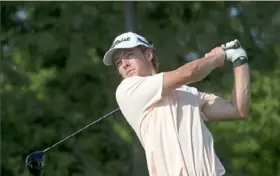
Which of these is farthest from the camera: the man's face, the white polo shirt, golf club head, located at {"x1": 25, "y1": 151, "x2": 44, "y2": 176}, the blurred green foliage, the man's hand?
the blurred green foliage

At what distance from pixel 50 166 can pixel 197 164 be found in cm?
958

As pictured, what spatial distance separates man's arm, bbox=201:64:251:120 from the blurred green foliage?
8.70 m

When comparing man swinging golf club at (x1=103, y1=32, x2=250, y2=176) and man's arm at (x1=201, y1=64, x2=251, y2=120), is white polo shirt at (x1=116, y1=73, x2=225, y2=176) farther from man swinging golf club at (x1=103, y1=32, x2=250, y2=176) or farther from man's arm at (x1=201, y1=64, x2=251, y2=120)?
man's arm at (x1=201, y1=64, x2=251, y2=120)

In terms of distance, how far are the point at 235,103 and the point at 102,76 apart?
9773 mm

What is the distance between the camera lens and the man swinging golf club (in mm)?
4387

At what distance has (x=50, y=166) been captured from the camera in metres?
13.8

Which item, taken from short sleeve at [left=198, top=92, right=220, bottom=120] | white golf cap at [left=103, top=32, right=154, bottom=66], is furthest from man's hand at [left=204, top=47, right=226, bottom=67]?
white golf cap at [left=103, top=32, right=154, bottom=66]

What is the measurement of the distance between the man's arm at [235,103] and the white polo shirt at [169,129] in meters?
0.11

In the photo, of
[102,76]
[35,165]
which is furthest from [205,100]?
[102,76]

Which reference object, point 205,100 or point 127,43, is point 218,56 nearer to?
point 205,100

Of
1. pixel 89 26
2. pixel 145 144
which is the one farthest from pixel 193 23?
pixel 145 144

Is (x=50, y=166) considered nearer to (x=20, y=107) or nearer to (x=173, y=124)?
(x=20, y=107)

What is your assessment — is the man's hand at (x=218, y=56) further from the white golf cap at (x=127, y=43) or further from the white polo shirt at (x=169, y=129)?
the white golf cap at (x=127, y=43)

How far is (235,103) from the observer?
469cm
